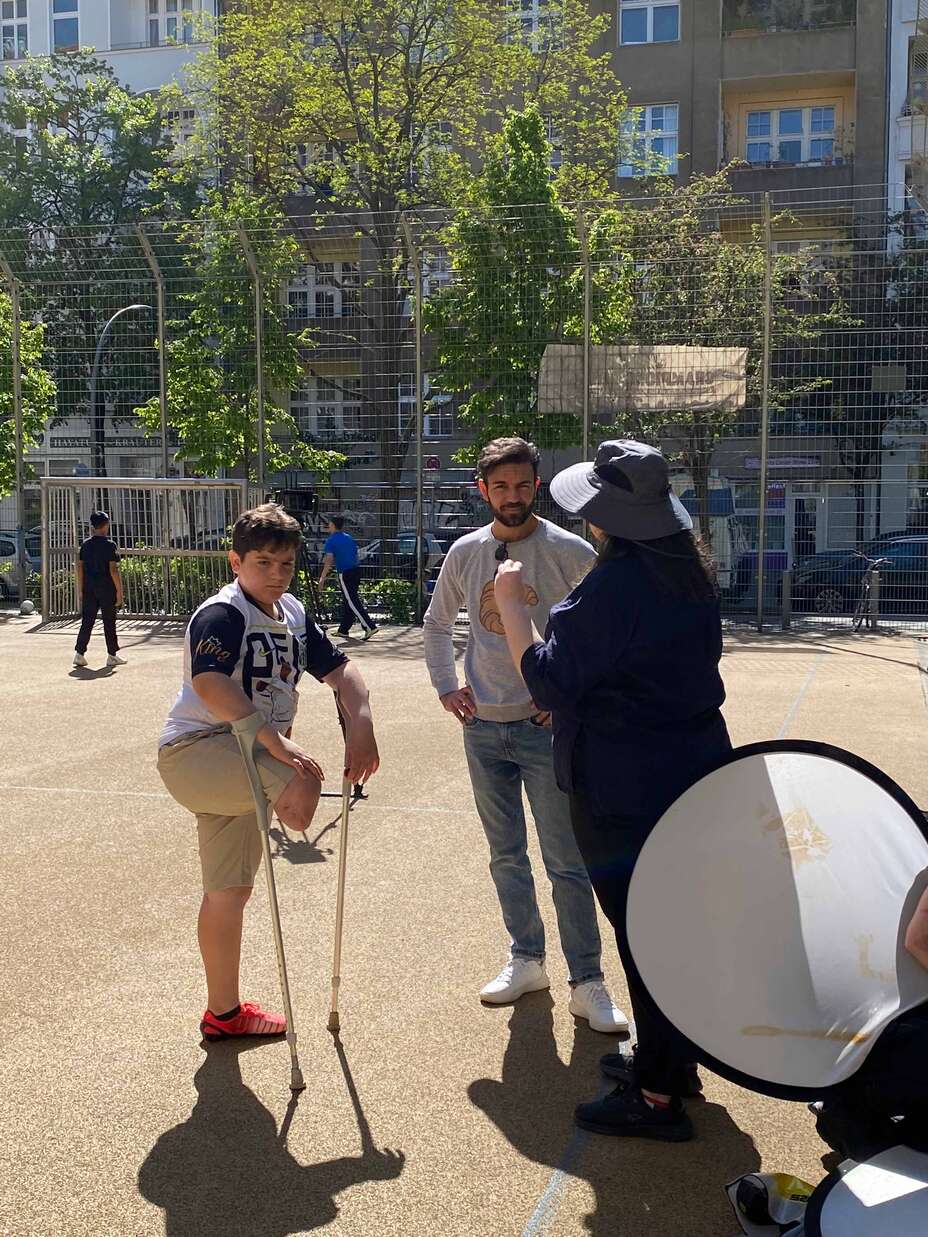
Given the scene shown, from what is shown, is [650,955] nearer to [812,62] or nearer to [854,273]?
[854,273]

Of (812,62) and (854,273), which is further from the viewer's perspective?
(812,62)

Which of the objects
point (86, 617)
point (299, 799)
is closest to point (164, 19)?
point (86, 617)

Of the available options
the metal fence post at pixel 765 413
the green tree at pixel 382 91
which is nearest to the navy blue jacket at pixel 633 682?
the metal fence post at pixel 765 413

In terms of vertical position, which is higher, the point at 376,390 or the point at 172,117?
the point at 172,117

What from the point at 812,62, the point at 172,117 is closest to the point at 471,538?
the point at 812,62

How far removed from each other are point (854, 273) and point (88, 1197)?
721 inches

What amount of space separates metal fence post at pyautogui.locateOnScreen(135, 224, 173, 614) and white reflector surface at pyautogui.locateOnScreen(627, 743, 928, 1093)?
1642cm

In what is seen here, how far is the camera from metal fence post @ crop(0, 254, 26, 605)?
798 inches

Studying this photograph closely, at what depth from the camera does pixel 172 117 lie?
43031mm

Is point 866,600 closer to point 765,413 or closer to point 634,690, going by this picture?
point 765,413

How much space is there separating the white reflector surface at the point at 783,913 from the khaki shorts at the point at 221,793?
47.4 inches

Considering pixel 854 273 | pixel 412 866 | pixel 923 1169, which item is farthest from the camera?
pixel 854 273

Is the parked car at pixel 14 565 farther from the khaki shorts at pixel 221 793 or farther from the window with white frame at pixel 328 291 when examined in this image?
the khaki shorts at pixel 221 793

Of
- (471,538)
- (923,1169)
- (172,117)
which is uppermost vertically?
(172,117)
